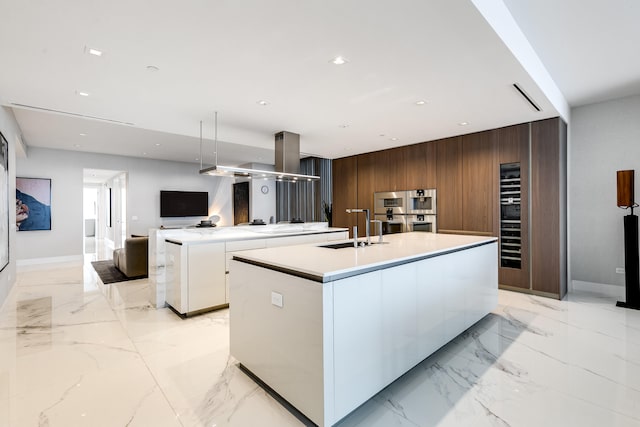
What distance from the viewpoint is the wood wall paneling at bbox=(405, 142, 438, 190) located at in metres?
5.29

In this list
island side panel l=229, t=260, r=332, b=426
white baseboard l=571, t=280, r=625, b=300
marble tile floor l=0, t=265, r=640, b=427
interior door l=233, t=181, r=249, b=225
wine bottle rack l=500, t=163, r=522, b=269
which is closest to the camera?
island side panel l=229, t=260, r=332, b=426

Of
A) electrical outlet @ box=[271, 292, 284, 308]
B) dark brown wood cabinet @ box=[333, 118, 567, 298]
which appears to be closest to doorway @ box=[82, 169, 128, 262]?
dark brown wood cabinet @ box=[333, 118, 567, 298]

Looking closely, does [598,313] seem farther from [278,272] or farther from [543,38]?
[278,272]

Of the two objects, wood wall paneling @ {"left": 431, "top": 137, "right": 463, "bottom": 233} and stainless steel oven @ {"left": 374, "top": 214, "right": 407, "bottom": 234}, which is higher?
wood wall paneling @ {"left": 431, "top": 137, "right": 463, "bottom": 233}

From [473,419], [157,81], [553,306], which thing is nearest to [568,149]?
[553,306]

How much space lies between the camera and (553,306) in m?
3.76

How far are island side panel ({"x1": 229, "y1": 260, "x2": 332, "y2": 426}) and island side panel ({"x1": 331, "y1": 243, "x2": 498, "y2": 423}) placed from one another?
108 mm

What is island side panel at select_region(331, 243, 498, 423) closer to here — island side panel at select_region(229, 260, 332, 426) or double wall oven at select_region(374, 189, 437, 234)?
island side panel at select_region(229, 260, 332, 426)

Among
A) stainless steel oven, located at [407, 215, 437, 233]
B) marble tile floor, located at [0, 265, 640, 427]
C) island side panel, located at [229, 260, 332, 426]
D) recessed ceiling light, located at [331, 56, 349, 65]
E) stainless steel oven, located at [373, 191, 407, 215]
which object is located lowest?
marble tile floor, located at [0, 265, 640, 427]

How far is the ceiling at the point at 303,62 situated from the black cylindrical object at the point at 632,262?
62.7 inches

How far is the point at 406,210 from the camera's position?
5645 mm

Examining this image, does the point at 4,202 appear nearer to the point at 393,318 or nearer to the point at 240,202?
the point at 393,318

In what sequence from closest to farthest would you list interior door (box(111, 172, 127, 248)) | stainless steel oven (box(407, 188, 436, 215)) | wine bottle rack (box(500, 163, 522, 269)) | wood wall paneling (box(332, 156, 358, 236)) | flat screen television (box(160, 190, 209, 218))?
wine bottle rack (box(500, 163, 522, 269)), stainless steel oven (box(407, 188, 436, 215)), wood wall paneling (box(332, 156, 358, 236)), interior door (box(111, 172, 127, 248)), flat screen television (box(160, 190, 209, 218))

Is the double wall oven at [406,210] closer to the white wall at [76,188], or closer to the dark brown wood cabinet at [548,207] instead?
the dark brown wood cabinet at [548,207]
